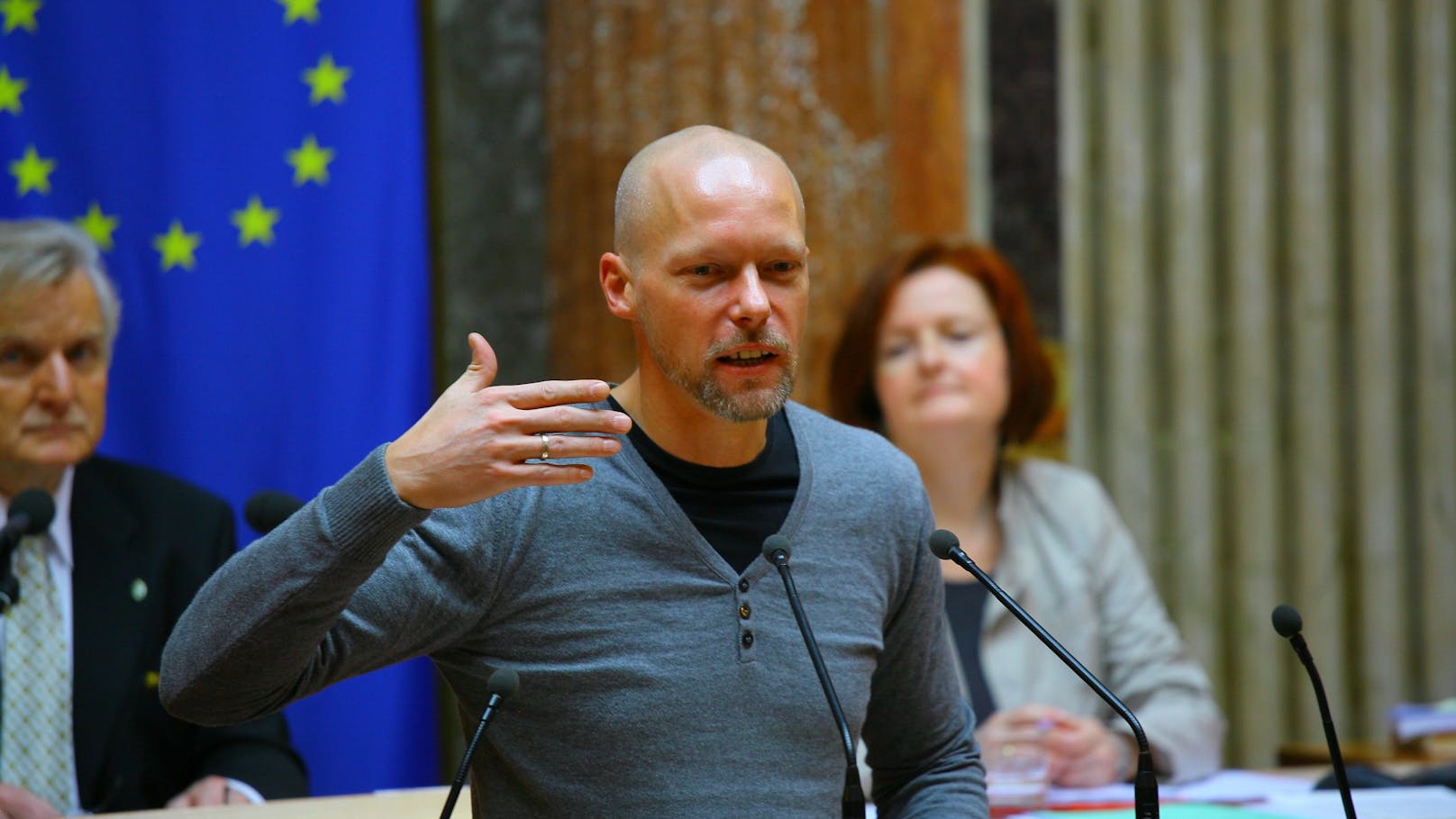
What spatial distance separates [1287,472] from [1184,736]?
1.42 m

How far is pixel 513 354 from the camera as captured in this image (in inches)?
129

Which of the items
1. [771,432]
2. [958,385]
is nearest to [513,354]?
[958,385]

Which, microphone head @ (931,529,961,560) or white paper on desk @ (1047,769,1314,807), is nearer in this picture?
microphone head @ (931,529,961,560)

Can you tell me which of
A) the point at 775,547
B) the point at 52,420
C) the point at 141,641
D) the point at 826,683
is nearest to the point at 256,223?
the point at 52,420

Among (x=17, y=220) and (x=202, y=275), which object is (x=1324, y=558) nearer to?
(x=202, y=275)

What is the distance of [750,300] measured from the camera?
170 cm

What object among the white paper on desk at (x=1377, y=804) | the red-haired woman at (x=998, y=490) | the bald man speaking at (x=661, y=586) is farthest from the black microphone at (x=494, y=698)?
the red-haired woman at (x=998, y=490)

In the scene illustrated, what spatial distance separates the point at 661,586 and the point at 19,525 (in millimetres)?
889

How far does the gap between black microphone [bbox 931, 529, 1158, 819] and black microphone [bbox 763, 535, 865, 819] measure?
177 millimetres

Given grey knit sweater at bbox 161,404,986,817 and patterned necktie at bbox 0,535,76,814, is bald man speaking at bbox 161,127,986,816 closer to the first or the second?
grey knit sweater at bbox 161,404,986,817

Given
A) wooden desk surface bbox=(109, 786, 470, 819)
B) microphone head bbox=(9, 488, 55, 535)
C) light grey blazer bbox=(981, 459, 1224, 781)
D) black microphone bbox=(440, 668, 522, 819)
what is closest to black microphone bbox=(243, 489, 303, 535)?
A: microphone head bbox=(9, 488, 55, 535)

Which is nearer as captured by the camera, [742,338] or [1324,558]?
[742,338]

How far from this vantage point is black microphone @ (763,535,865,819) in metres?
1.45

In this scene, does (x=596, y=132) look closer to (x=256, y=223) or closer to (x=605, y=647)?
(x=256, y=223)
